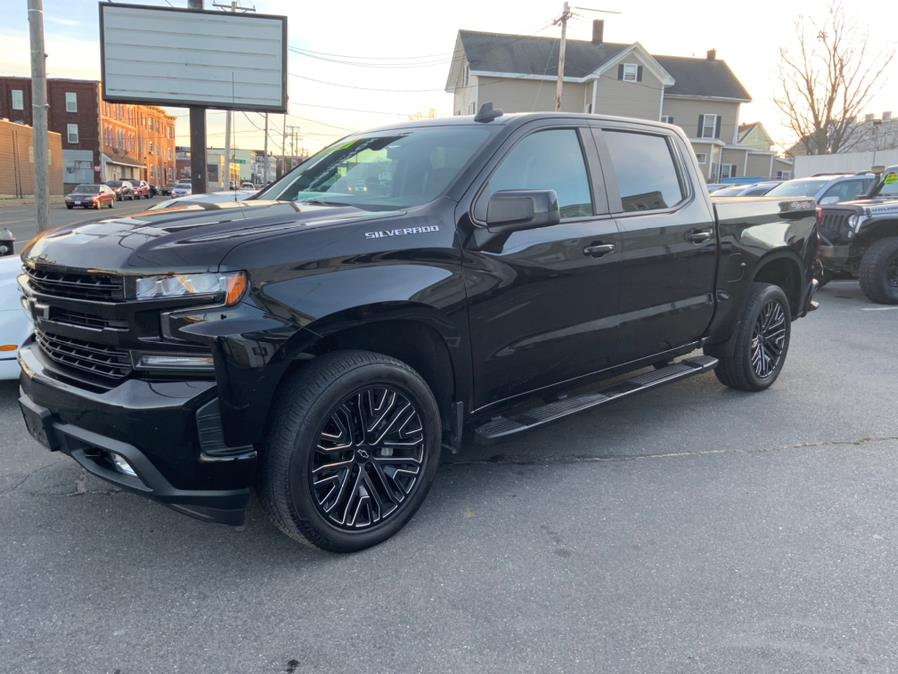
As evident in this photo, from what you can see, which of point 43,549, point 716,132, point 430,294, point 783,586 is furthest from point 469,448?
point 716,132

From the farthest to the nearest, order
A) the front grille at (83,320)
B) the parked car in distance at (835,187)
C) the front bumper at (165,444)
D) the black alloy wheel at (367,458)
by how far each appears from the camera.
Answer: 1. the parked car in distance at (835,187)
2. the black alloy wheel at (367,458)
3. the front grille at (83,320)
4. the front bumper at (165,444)

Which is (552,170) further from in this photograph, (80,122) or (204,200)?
(80,122)

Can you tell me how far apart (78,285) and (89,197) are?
41.8m

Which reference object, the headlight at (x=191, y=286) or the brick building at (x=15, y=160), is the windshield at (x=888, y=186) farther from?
the brick building at (x=15, y=160)

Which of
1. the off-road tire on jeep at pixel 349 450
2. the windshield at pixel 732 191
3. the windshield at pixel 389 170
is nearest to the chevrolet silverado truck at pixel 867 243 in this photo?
the windshield at pixel 389 170

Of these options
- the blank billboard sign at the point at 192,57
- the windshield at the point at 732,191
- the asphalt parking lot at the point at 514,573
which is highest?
the blank billboard sign at the point at 192,57

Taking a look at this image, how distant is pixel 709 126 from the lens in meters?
45.7

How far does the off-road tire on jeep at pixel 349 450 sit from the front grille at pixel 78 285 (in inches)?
29.1

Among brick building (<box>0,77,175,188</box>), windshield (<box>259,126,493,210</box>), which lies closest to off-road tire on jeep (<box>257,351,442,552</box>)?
windshield (<box>259,126,493,210</box>)

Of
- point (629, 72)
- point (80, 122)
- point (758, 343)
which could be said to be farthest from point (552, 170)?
point (80, 122)

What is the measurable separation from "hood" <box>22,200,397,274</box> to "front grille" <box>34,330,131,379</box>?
0.32 m

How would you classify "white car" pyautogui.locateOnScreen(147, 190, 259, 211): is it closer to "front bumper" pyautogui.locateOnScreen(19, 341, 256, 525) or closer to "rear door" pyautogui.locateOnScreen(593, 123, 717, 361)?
"front bumper" pyautogui.locateOnScreen(19, 341, 256, 525)

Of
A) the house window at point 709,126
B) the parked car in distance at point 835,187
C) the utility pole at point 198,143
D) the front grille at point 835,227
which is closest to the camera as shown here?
the front grille at point 835,227

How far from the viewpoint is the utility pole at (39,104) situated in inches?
427
